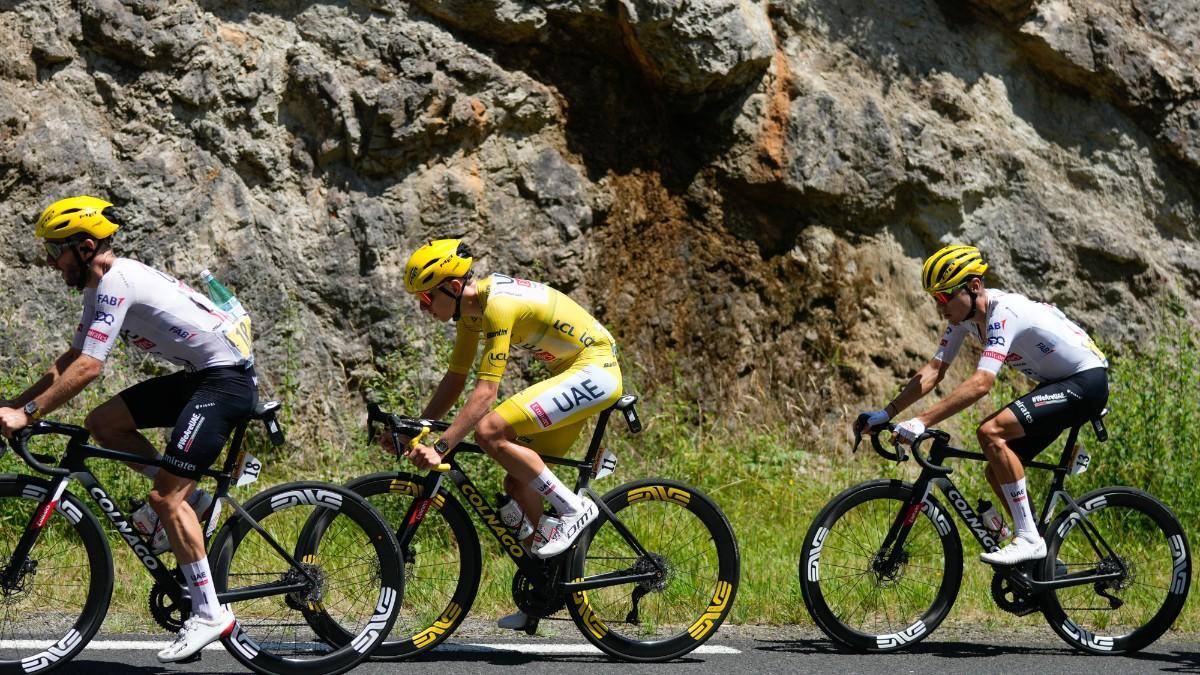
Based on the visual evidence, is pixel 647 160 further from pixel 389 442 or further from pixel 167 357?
pixel 167 357

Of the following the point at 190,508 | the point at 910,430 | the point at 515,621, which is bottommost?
the point at 515,621

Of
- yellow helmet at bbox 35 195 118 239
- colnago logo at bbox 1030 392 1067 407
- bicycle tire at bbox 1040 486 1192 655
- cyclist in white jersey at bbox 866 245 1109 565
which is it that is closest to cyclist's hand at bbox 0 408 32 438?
yellow helmet at bbox 35 195 118 239

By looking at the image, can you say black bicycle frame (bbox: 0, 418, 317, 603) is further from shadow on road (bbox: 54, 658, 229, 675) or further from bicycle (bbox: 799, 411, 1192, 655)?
bicycle (bbox: 799, 411, 1192, 655)

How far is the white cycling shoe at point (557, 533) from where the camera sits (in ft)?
19.7

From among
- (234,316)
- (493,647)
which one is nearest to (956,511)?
(493,647)

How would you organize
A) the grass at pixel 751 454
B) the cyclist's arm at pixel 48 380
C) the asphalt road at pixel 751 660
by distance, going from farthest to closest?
the grass at pixel 751 454
the asphalt road at pixel 751 660
the cyclist's arm at pixel 48 380

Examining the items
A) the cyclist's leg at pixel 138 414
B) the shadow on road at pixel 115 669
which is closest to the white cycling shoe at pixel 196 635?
the shadow on road at pixel 115 669

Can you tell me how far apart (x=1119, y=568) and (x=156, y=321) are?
504cm

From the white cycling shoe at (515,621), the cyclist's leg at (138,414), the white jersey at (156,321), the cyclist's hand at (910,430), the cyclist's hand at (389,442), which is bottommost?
the white cycling shoe at (515,621)

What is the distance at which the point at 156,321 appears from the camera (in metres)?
5.54

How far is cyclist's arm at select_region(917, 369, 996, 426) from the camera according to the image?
622 centimetres

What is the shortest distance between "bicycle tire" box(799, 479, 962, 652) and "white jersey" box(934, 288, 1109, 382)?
89 cm

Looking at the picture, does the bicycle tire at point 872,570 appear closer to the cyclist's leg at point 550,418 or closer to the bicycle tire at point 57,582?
the cyclist's leg at point 550,418

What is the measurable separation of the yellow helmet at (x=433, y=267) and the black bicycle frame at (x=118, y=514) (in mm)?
1005
